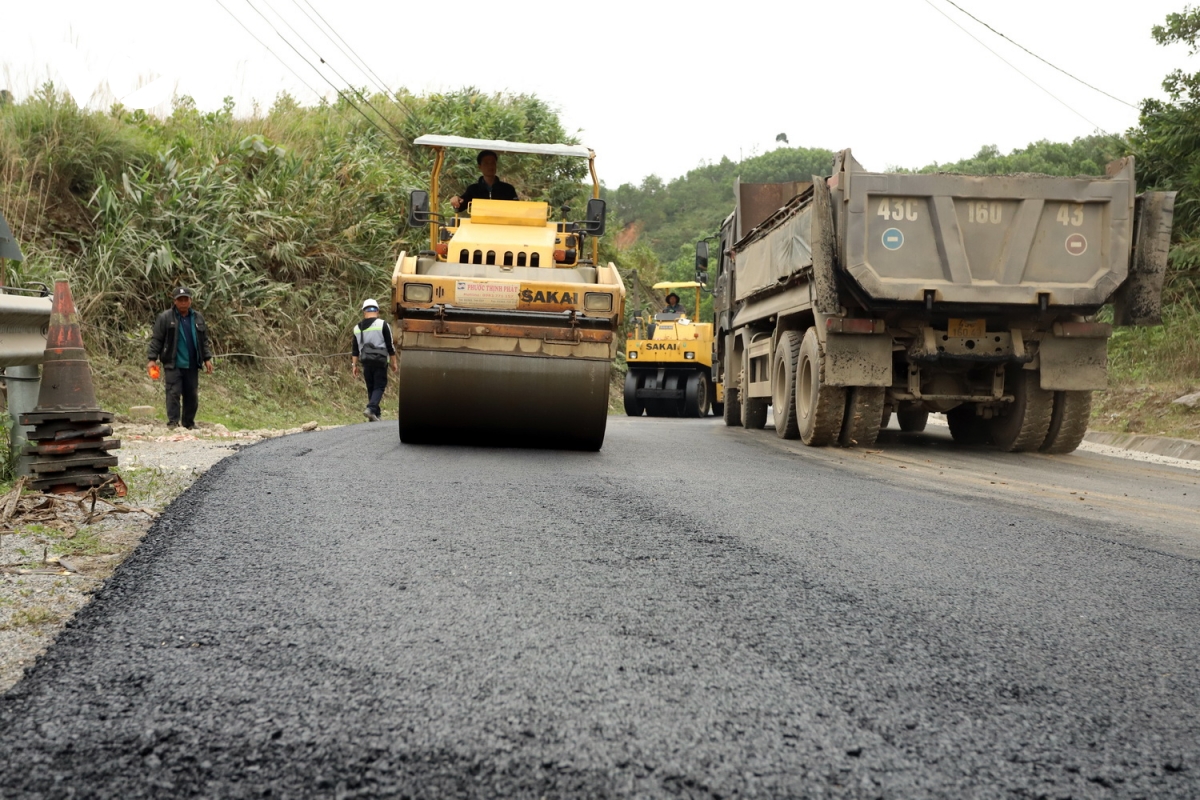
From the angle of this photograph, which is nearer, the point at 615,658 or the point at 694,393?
the point at 615,658

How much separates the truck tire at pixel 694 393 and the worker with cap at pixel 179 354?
10319mm

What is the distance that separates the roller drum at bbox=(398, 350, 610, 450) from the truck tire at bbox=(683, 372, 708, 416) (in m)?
11.4

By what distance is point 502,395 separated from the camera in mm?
8031

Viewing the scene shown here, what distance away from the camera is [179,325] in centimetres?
1088

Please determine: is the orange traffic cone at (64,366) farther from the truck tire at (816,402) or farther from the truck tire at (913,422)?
the truck tire at (913,422)

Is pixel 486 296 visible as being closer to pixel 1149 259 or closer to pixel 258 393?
pixel 1149 259

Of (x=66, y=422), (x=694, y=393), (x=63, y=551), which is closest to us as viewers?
(x=63, y=551)

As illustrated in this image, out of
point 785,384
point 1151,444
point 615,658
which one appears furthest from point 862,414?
point 615,658

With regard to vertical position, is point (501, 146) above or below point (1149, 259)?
above

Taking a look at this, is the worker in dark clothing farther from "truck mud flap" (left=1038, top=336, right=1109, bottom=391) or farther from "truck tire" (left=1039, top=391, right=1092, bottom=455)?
"truck tire" (left=1039, top=391, right=1092, bottom=455)

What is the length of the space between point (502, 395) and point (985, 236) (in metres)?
4.26

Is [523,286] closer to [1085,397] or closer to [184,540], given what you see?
[184,540]

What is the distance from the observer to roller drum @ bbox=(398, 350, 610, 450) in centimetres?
798

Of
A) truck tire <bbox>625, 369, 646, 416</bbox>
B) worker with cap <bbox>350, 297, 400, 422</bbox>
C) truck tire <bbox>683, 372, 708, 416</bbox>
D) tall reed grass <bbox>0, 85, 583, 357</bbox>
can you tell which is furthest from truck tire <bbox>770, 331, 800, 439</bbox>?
truck tire <bbox>625, 369, 646, 416</bbox>
